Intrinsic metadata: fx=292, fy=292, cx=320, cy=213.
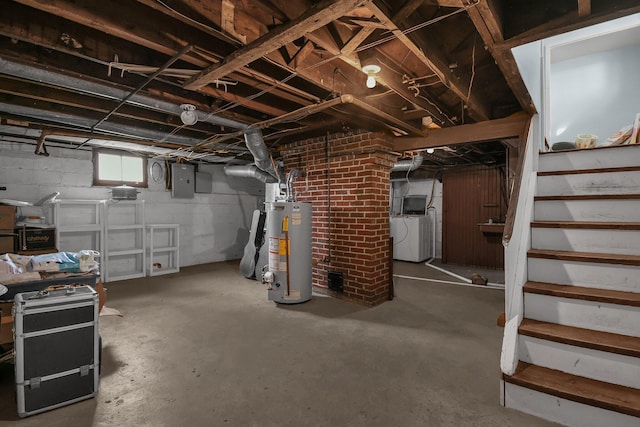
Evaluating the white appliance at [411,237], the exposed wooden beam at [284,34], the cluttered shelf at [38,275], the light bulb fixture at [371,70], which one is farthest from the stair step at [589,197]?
the white appliance at [411,237]

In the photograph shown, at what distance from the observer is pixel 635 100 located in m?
3.85

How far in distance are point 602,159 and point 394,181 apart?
17.8 ft

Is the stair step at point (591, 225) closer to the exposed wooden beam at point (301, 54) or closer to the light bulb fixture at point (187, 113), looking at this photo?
the exposed wooden beam at point (301, 54)

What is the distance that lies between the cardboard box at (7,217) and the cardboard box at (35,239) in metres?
0.19

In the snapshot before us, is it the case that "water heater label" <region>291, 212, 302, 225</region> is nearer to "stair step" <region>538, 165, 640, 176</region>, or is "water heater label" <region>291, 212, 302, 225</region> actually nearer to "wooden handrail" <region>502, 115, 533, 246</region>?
"wooden handrail" <region>502, 115, 533, 246</region>

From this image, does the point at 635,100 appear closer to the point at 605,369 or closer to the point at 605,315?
the point at 605,315

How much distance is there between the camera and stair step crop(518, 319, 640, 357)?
5.08ft

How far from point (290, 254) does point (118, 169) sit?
3816 millimetres

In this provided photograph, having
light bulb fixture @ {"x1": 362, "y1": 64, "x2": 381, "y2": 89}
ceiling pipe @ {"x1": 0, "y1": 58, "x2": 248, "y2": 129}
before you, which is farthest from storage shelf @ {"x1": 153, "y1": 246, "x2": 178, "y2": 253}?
light bulb fixture @ {"x1": 362, "y1": 64, "x2": 381, "y2": 89}

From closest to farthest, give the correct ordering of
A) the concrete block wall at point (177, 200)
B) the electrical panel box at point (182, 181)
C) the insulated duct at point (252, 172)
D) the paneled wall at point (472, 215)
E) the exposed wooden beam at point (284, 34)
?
the exposed wooden beam at point (284, 34)
the concrete block wall at point (177, 200)
the insulated duct at point (252, 172)
the electrical panel box at point (182, 181)
the paneled wall at point (472, 215)

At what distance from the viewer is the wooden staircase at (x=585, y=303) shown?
5.08ft

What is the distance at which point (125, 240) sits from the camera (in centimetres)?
525

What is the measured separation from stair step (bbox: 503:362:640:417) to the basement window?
6009 mm

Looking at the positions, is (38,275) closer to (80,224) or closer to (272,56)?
(272,56)
